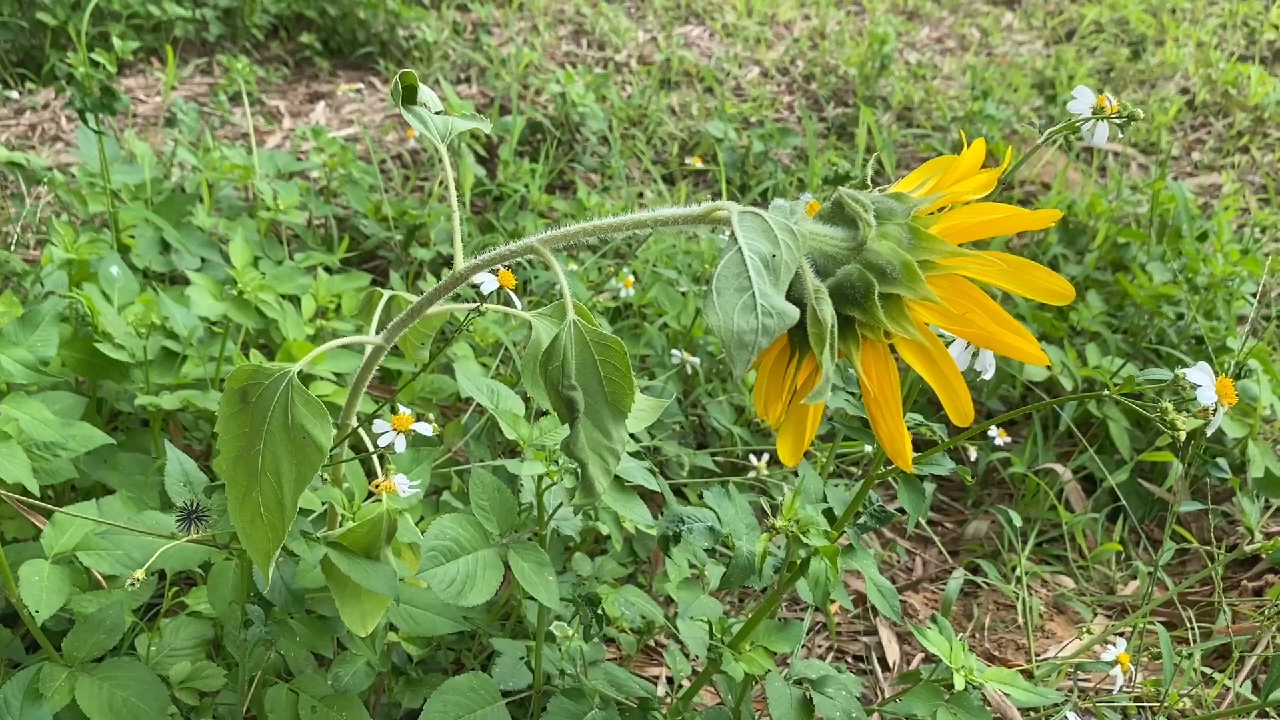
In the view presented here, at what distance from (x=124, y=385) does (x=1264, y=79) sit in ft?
13.1

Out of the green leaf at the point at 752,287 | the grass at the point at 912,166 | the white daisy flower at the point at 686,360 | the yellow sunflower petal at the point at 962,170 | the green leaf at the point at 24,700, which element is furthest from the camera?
the white daisy flower at the point at 686,360

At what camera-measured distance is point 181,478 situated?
4.17 ft

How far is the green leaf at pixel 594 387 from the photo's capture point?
0.91 m

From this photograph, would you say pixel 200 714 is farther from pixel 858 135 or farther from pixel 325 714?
pixel 858 135

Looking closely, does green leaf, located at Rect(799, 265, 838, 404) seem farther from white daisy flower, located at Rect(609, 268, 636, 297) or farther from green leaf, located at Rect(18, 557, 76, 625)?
white daisy flower, located at Rect(609, 268, 636, 297)

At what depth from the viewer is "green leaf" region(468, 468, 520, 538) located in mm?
1277

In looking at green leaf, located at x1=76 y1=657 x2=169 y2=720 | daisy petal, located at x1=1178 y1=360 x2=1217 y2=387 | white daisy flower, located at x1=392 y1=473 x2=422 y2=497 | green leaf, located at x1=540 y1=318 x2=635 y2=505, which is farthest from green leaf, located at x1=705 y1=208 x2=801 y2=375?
green leaf, located at x1=76 y1=657 x2=169 y2=720

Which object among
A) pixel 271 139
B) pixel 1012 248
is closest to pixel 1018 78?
pixel 1012 248

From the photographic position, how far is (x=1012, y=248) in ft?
8.82

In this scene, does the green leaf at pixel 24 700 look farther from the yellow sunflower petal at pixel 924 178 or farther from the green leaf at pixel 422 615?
the yellow sunflower petal at pixel 924 178

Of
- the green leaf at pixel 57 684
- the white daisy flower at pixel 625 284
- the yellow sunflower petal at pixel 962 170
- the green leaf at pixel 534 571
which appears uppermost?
the yellow sunflower petal at pixel 962 170

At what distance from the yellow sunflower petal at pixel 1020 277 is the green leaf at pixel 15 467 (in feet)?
4.16

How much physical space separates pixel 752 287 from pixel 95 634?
98 cm

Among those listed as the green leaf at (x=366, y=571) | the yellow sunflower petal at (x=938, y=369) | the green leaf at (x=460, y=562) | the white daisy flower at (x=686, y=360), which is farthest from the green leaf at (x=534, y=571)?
the white daisy flower at (x=686, y=360)
